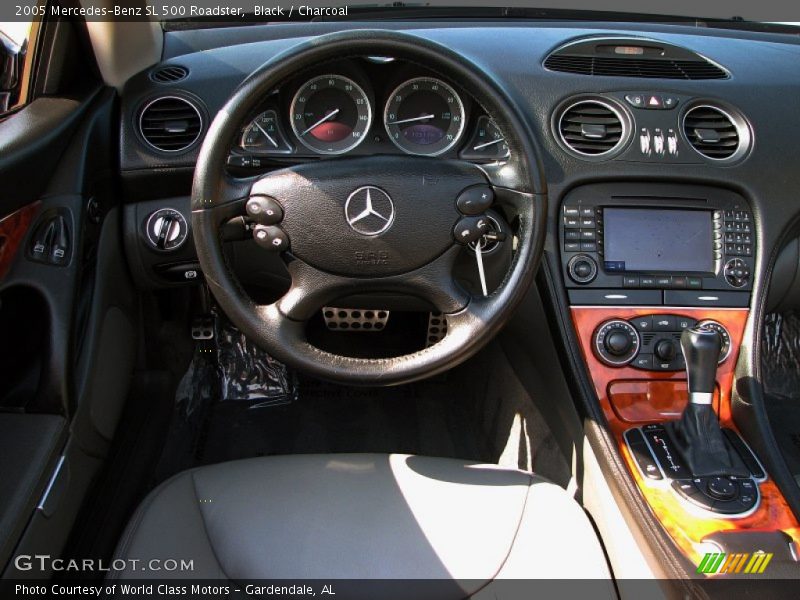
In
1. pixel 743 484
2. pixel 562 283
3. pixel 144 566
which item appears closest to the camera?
pixel 144 566

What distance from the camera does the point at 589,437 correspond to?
5.13ft

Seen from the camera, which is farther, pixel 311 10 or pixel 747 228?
pixel 311 10

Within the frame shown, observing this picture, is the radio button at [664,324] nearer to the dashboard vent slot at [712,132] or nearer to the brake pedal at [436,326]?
the dashboard vent slot at [712,132]

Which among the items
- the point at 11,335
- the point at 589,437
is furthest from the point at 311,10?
the point at 589,437

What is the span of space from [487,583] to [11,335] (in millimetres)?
1116

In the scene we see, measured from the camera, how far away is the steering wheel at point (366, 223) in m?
1.28

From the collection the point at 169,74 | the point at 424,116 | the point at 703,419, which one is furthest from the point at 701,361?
the point at 169,74

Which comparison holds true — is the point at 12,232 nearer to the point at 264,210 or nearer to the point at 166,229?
the point at 166,229

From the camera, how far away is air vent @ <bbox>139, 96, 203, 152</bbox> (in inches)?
66.9

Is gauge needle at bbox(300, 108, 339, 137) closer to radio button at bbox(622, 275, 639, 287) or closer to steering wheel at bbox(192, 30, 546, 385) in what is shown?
steering wheel at bbox(192, 30, 546, 385)

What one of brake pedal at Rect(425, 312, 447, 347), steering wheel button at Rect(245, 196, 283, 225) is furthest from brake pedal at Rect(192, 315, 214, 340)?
steering wheel button at Rect(245, 196, 283, 225)

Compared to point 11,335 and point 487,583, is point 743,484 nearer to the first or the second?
point 487,583

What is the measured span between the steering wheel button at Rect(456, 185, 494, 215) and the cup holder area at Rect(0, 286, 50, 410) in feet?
2.89

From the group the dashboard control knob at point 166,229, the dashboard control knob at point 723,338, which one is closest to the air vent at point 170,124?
the dashboard control knob at point 166,229
